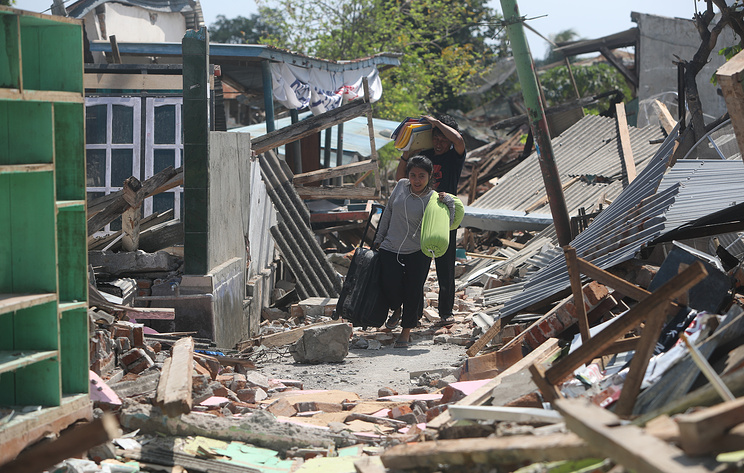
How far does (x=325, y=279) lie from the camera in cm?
1043

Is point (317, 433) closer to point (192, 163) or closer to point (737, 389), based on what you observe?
point (737, 389)

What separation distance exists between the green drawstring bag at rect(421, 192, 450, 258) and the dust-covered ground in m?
0.96

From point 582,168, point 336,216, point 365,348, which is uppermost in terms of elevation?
point 582,168

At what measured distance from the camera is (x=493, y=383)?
14.8 feet

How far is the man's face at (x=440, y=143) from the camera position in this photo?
8266mm

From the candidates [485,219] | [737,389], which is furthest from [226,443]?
[485,219]

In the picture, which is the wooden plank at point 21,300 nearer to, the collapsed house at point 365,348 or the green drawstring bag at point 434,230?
the collapsed house at point 365,348

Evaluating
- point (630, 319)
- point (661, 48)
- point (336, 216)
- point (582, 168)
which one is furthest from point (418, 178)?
point (661, 48)

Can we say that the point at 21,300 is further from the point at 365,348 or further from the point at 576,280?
the point at 365,348

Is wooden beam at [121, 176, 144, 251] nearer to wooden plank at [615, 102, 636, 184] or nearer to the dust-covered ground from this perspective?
the dust-covered ground

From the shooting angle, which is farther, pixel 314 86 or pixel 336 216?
pixel 314 86

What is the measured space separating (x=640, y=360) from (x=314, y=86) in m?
13.0

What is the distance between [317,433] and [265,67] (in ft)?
34.4

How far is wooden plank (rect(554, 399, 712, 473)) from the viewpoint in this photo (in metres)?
2.28
